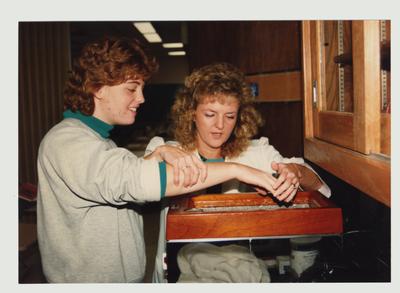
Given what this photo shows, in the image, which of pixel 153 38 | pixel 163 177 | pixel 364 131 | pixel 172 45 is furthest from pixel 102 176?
pixel 172 45

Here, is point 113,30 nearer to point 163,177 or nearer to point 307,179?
point 307,179

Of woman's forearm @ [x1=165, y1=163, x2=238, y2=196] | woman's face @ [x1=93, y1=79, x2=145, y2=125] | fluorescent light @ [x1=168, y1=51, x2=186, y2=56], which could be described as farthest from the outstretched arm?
fluorescent light @ [x1=168, y1=51, x2=186, y2=56]

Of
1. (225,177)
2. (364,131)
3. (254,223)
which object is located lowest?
(254,223)

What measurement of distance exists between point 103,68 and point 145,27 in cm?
526

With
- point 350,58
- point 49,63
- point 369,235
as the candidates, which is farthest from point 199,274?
point 49,63

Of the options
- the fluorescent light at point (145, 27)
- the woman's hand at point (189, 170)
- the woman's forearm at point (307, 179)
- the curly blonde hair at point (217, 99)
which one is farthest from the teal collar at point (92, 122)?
the fluorescent light at point (145, 27)

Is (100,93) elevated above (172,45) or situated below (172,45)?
below

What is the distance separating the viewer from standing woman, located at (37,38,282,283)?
0.89 metres

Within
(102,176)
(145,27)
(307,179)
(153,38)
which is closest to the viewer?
(102,176)

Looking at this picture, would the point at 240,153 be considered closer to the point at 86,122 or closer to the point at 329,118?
the point at 329,118

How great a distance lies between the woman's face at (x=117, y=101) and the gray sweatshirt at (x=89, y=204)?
3.0 inches

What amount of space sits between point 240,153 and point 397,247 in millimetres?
850

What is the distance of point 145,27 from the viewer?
19.7 feet

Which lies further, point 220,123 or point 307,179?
point 220,123
